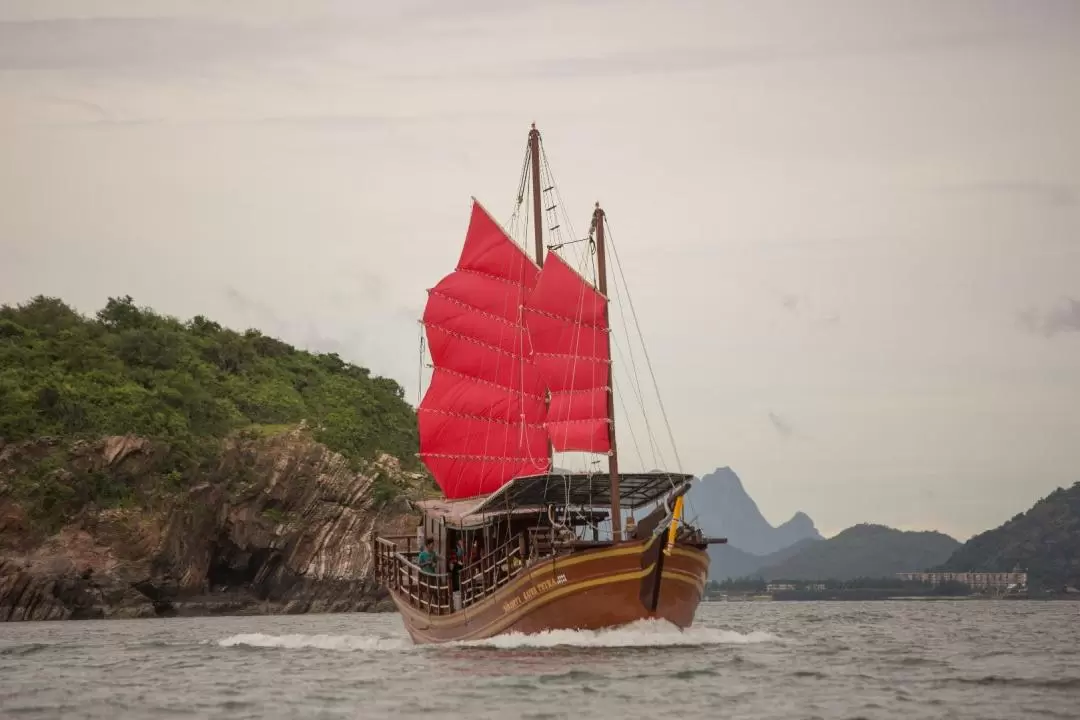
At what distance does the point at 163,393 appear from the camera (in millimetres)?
87250

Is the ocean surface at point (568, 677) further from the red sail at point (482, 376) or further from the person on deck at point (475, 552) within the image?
the red sail at point (482, 376)

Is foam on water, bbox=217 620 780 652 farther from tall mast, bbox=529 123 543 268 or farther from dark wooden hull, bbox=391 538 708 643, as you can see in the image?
tall mast, bbox=529 123 543 268

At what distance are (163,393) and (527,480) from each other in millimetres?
53672

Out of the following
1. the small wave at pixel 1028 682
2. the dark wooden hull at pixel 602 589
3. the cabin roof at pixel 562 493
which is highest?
the cabin roof at pixel 562 493

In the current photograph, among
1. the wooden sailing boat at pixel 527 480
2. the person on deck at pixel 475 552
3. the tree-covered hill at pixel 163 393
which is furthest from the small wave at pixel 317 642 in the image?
the tree-covered hill at pixel 163 393

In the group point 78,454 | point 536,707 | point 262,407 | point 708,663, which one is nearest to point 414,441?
point 262,407

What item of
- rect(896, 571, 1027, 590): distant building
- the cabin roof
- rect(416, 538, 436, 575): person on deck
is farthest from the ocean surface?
rect(896, 571, 1027, 590): distant building

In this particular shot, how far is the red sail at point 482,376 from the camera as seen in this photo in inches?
1941

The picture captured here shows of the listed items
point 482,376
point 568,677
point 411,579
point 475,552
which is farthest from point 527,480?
point 482,376

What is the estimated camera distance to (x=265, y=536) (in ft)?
272

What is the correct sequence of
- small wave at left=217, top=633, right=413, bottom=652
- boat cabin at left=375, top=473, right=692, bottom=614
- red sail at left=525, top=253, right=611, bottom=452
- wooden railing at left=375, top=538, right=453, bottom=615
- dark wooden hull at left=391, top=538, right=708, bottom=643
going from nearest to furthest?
dark wooden hull at left=391, top=538, right=708, bottom=643 < boat cabin at left=375, top=473, right=692, bottom=614 < red sail at left=525, top=253, right=611, bottom=452 < wooden railing at left=375, top=538, right=453, bottom=615 < small wave at left=217, top=633, right=413, bottom=652

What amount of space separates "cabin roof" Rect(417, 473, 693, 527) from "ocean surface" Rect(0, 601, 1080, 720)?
4.08m

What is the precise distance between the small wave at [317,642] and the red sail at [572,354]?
817 centimetres

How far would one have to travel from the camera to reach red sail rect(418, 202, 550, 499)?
162 feet
